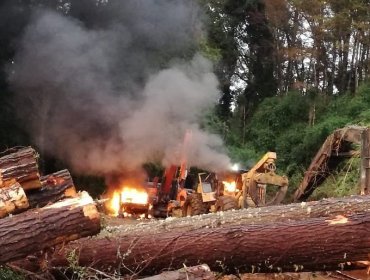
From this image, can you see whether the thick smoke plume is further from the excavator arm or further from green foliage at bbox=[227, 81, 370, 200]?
the excavator arm

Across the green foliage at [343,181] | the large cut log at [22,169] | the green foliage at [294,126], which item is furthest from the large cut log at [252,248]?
the green foliage at [294,126]

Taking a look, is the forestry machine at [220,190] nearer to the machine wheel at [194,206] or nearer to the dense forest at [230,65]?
the machine wheel at [194,206]

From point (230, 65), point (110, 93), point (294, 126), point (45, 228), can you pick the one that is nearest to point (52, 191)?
point (45, 228)

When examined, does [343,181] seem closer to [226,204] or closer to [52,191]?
[226,204]

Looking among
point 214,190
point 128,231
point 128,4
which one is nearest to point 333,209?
point 128,231

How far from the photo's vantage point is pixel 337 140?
27.5ft

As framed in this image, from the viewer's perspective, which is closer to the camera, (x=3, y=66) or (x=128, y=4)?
(x=3, y=66)

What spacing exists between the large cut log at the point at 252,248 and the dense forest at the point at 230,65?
514cm

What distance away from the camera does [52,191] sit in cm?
456

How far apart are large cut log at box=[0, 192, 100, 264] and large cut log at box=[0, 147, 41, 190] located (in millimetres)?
481

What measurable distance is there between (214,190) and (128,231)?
7.58 m

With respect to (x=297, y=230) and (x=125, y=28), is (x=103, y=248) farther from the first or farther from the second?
(x=125, y=28)

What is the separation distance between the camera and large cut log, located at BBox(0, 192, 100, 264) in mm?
3689

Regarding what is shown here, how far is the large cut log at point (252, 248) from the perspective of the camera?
381cm
